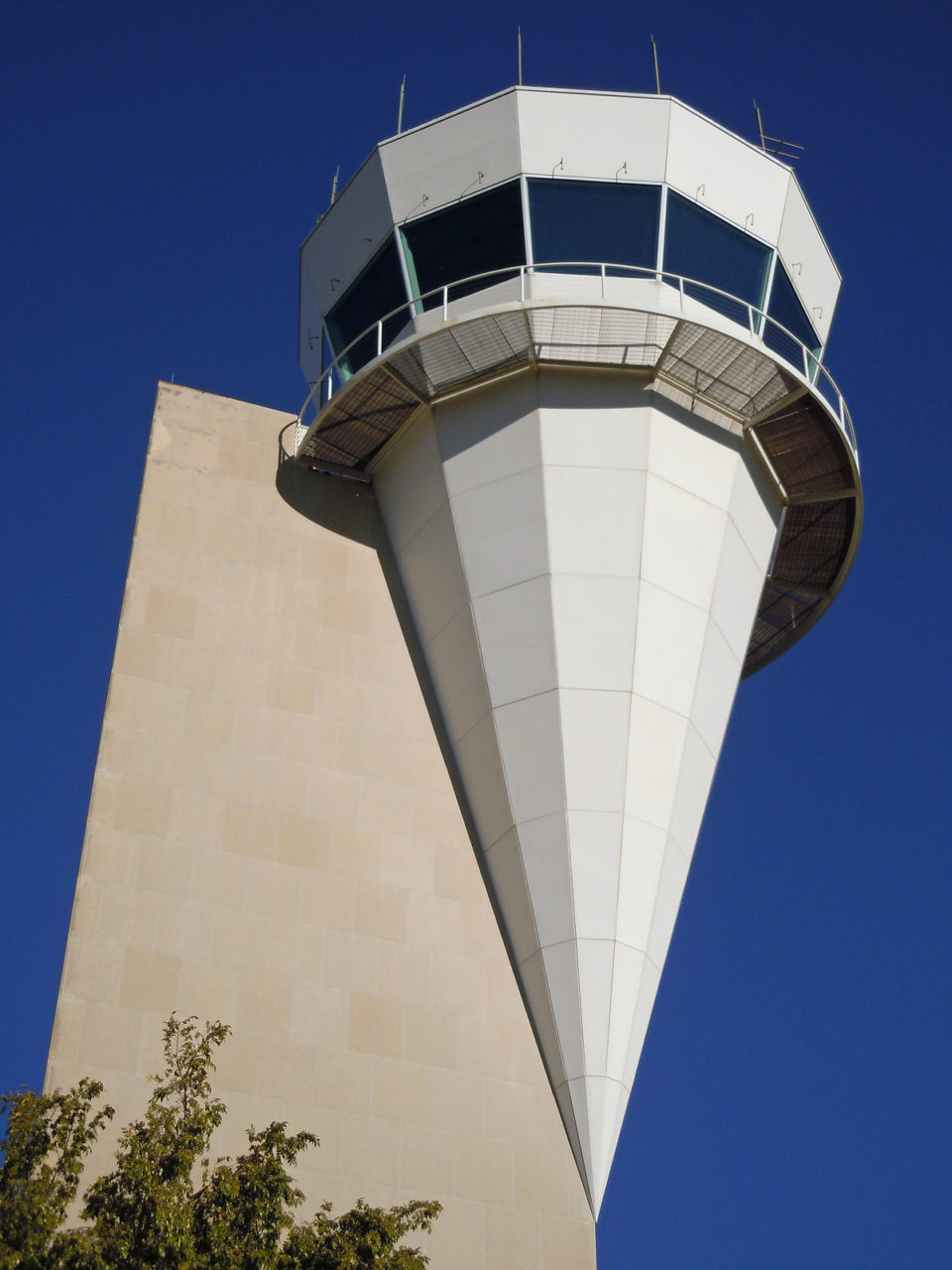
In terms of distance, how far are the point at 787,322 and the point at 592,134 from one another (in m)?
5.03

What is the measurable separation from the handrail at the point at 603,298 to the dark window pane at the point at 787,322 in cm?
9

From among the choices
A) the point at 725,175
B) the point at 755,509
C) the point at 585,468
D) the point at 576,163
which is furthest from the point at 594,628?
the point at 725,175

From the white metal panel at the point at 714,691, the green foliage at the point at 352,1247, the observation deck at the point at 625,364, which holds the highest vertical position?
the observation deck at the point at 625,364

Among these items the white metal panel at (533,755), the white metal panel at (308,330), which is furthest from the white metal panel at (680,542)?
the white metal panel at (308,330)

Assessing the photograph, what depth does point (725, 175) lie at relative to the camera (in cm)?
2941

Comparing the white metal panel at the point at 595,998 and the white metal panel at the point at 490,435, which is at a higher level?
the white metal panel at the point at 490,435

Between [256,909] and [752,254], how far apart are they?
15046 millimetres

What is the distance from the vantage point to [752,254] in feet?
96.6

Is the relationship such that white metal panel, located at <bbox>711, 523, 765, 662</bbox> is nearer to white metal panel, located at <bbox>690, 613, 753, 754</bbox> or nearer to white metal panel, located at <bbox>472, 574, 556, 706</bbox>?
white metal panel, located at <bbox>690, 613, 753, 754</bbox>

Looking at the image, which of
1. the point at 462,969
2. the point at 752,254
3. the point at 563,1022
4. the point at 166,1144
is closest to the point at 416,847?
the point at 462,969

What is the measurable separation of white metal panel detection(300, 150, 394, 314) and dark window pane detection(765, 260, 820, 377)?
729cm

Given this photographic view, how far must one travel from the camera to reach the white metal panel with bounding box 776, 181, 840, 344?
30109 mm

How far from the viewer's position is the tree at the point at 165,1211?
1462 centimetres

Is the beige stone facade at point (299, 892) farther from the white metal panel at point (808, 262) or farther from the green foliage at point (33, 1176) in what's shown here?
the white metal panel at point (808, 262)
